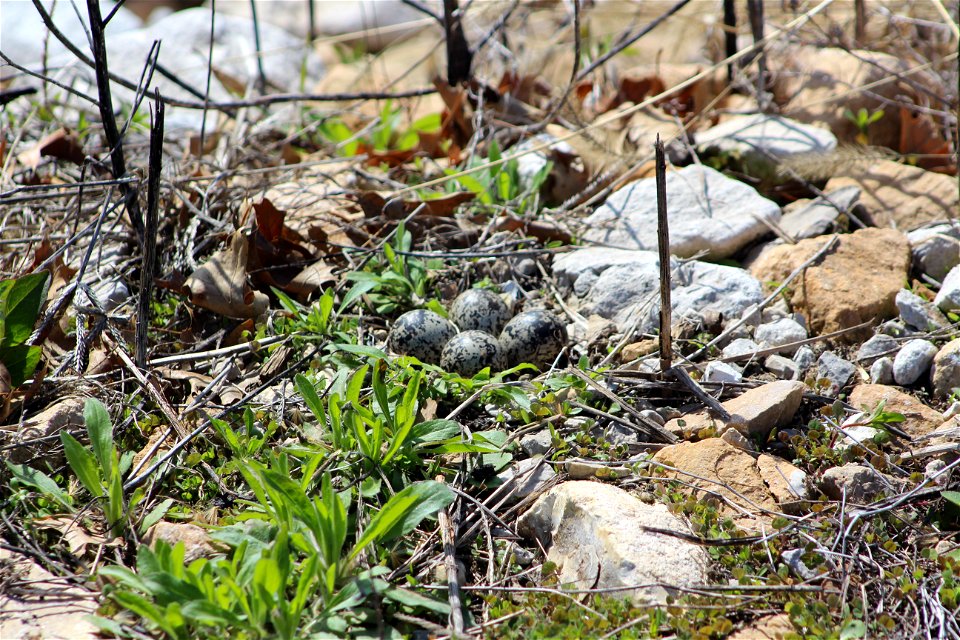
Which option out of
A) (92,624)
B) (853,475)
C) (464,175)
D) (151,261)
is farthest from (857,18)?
(92,624)

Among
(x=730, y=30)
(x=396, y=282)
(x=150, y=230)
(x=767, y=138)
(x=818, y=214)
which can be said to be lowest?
(x=818, y=214)

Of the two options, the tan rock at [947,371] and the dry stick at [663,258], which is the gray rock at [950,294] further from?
the dry stick at [663,258]

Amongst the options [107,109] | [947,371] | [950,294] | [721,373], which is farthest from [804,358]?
[107,109]

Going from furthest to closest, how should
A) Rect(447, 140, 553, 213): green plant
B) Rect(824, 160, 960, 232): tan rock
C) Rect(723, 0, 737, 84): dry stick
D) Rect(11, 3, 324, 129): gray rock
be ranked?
Rect(11, 3, 324, 129): gray rock < Rect(723, 0, 737, 84): dry stick < Rect(447, 140, 553, 213): green plant < Rect(824, 160, 960, 232): tan rock

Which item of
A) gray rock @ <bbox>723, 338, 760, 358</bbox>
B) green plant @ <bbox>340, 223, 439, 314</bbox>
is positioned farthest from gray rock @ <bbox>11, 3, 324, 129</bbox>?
gray rock @ <bbox>723, 338, 760, 358</bbox>

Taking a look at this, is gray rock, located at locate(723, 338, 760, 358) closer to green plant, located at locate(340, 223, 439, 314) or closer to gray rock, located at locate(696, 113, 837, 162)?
green plant, located at locate(340, 223, 439, 314)

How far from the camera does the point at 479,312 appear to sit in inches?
116

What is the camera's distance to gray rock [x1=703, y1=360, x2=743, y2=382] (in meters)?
2.73

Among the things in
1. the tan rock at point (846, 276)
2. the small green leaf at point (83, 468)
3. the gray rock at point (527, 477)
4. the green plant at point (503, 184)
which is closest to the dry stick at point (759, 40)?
the tan rock at point (846, 276)

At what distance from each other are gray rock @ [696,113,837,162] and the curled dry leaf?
2289 mm

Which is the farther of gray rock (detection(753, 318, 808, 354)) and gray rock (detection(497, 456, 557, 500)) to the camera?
gray rock (detection(753, 318, 808, 354))

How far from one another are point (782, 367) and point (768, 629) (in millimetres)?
1098

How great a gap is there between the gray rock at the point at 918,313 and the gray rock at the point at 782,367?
49 centimetres

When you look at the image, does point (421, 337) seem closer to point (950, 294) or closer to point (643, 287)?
point (643, 287)
